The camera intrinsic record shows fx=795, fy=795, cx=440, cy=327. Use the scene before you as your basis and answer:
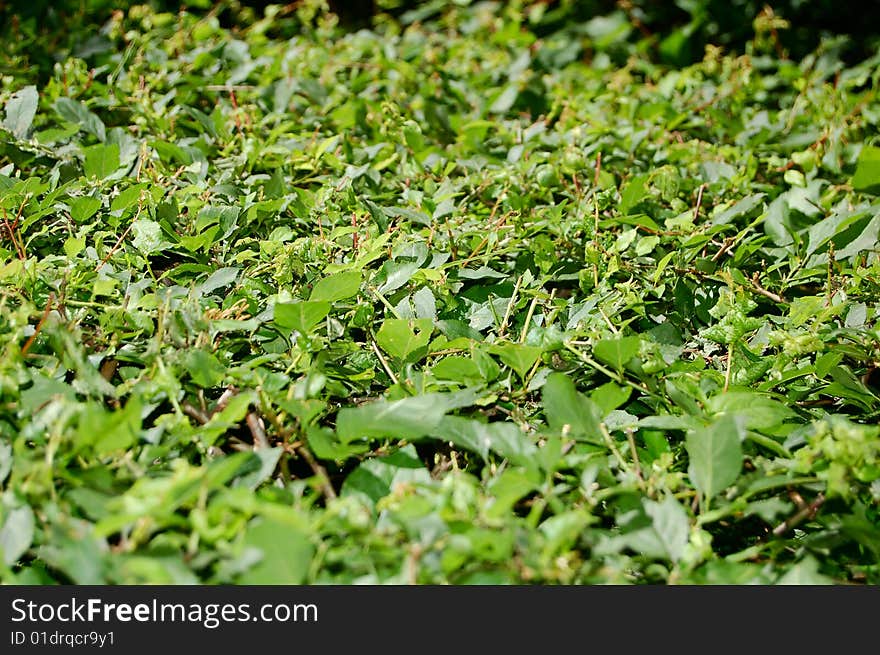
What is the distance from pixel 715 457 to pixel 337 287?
1.93ft

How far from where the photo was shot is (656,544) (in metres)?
0.88

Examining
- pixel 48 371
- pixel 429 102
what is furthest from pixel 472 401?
pixel 429 102

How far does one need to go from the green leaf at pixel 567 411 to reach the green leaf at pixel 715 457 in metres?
0.12

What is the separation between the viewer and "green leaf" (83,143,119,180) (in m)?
1.54

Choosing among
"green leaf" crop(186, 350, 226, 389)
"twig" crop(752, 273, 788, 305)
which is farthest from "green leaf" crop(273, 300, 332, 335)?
"twig" crop(752, 273, 788, 305)

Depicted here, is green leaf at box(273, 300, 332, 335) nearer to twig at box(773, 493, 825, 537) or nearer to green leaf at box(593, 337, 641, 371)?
green leaf at box(593, 337, 641, 371)

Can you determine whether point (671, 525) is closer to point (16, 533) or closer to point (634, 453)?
point (634, 453)

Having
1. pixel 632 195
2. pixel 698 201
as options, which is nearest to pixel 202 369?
pixel 632 195

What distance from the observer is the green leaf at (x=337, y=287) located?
120cm

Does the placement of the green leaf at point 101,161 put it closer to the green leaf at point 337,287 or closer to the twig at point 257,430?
the green leaf at point 337,287

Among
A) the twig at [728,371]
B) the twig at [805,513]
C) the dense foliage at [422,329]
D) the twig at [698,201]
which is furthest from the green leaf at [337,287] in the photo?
the twig at [698,201]

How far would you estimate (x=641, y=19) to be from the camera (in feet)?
10.1

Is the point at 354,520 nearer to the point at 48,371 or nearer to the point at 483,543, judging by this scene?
the point at 483,543

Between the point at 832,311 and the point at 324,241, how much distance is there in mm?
839
